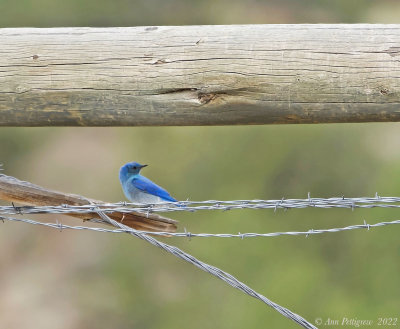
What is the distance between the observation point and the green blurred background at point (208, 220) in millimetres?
9820

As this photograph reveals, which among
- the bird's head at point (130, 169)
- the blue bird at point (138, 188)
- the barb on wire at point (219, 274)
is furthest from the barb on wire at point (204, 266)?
the bird's head at point (130, 169)

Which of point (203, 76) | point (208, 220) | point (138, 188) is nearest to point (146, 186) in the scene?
point (138, 188)

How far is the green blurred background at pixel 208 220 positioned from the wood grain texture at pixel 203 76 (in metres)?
6.15

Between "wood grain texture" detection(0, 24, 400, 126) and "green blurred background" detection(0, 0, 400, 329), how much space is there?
20.2 ft

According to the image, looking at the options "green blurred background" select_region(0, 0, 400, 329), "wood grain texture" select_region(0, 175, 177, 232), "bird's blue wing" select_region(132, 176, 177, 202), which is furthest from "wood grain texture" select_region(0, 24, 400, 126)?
"green blurred background" select_region(0, 0, 400, 329)

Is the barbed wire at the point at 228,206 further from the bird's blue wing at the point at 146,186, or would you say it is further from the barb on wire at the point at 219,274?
the bird's blue wing at the point at 146,186

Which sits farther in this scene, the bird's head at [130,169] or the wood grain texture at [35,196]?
the bird's head at [130,169]

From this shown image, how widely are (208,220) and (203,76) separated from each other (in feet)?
24.8

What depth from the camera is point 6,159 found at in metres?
14.1

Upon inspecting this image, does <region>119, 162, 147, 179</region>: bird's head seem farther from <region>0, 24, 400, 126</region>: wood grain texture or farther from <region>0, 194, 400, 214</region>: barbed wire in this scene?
<region>0, 24, 400, 126</region>: wood grain texture

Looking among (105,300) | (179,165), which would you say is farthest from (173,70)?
(105,300)

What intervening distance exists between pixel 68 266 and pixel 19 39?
36.3ft

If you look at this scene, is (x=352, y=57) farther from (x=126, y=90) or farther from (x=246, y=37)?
(x=126, y=90)

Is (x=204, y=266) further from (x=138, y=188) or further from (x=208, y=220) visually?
(x=208, y=220)
